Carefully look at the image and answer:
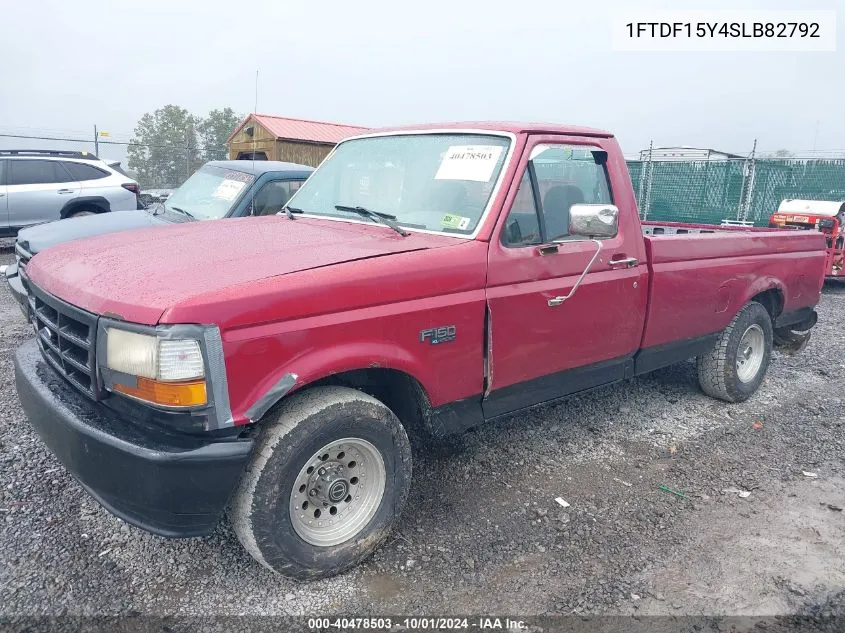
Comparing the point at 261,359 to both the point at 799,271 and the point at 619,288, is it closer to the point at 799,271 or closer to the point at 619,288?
the point at 619,288

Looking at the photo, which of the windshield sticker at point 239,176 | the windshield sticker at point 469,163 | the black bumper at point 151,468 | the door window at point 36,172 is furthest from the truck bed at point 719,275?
the door window at point 36,172

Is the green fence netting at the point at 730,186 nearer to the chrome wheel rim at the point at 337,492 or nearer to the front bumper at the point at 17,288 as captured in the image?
the front bumper at the point at 17,288

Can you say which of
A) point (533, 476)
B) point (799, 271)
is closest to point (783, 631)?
point (533, 476)

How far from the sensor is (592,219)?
316cm

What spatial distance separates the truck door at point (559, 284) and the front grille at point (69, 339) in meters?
1.74

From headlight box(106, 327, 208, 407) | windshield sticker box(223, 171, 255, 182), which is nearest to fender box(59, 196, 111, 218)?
windshield sticker box(223, 171, 255, 182)

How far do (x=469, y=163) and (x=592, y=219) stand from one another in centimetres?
72

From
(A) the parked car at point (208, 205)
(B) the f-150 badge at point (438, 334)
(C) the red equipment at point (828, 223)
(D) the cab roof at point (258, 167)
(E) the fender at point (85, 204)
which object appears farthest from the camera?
(E) the fender at point (85, 204)

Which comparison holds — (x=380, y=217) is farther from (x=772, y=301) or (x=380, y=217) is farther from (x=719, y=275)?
(x=772, y=301)

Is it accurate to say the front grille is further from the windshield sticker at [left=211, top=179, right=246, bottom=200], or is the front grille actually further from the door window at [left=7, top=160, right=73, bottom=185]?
the door window at [left=7, top=160, right=73, bottom=185]

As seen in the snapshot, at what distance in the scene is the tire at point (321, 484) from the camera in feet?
8.14

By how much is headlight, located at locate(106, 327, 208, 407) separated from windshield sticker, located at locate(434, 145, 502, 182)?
1733 millimetres

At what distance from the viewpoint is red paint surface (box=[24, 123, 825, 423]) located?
2373 mm

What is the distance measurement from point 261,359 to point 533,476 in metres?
2.02
